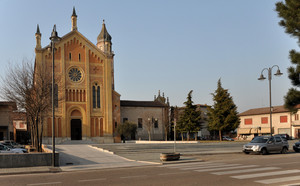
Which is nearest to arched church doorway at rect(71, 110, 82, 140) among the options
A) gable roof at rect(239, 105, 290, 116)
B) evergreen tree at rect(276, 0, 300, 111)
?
gable roof at rect(239, 105, 290, 116)

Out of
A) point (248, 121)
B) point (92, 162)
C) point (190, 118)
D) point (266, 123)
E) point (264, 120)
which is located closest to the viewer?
point (92, 162)

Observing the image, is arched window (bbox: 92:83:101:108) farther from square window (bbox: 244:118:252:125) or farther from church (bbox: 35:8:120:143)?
square window (bbox: 244:118:252:125)

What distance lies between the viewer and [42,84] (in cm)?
2517

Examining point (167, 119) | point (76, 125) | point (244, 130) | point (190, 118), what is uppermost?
point (190, 118)

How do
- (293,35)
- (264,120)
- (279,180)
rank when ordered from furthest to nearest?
(264,120)
(279,180)
(293,35)

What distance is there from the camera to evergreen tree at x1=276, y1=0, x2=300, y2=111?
8.75 m

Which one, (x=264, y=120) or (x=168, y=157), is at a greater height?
(x=264, y=120)

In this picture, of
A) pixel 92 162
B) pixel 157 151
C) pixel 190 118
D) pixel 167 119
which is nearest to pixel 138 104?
pixel 167 119

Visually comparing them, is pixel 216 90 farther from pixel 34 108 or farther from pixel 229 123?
pixel 34 108

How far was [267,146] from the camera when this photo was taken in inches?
938

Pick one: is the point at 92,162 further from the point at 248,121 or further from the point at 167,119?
the point at 248,121

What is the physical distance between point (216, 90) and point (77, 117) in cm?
2346

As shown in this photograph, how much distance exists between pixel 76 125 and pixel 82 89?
6.00 m

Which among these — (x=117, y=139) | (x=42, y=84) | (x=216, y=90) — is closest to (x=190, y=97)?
(x=216, y=90)
